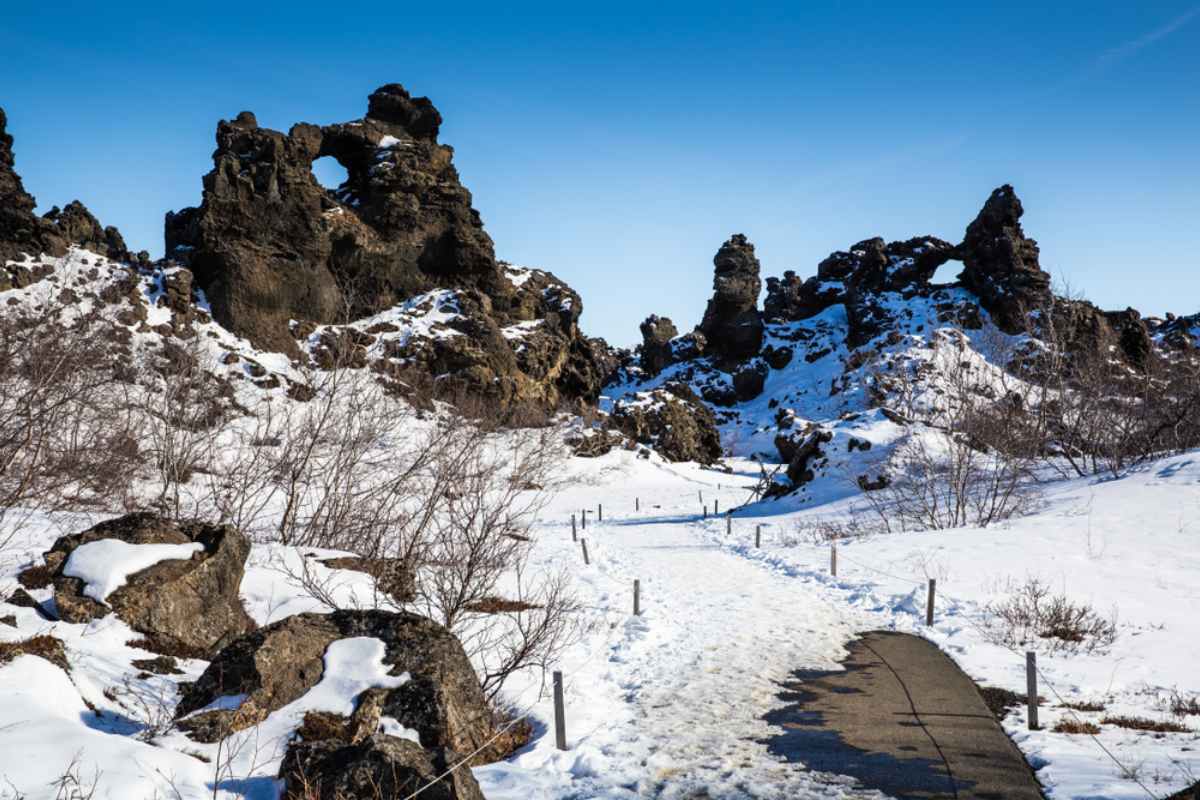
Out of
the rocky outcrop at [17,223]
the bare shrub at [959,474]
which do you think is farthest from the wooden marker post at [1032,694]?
the rocky outcrop at [17,223]

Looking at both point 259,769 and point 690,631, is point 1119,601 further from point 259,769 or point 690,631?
point 259,769

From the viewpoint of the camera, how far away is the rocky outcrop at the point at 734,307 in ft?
356

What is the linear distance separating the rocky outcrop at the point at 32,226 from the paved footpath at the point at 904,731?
5287cm

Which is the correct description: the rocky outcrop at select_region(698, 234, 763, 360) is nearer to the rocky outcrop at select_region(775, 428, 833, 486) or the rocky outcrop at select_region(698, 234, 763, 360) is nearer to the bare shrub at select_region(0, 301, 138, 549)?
the rocky outcrop at select_region(775, 428, 833, 486)

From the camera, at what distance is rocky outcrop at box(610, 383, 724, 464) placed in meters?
61.6

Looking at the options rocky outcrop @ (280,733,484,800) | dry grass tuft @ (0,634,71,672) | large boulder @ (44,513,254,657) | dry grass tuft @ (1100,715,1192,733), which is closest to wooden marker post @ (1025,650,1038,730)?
dry grass tuft @ (1100,715,1192,733)

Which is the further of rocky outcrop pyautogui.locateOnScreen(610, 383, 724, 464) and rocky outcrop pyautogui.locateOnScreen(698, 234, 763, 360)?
rocky outcrop pyautogui.locateOnScreen(698, 234, 763, 360)

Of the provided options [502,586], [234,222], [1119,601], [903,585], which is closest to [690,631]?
[502,586]

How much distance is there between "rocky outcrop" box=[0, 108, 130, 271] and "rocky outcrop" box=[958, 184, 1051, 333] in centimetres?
9081

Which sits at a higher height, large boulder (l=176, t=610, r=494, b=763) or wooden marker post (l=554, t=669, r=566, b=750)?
large boulder (l=176, t=610, r=494, b=763)

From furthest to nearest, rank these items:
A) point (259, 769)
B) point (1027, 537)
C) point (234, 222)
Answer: point (234, 222) → point (1027, 537) → point (259, 769)

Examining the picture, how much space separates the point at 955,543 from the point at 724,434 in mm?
69431

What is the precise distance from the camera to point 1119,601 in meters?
12.8

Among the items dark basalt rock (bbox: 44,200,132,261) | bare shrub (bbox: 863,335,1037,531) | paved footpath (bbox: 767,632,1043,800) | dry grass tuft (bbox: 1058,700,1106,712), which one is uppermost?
dark basalt rock (bbox: 44,200,132,261)
